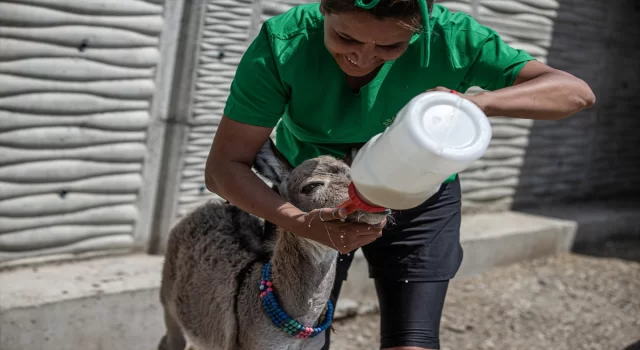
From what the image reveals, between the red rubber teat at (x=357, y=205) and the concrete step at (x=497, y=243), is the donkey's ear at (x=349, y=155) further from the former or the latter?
the concrete step at (x=497, y=243)

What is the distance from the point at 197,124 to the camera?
5.05 m

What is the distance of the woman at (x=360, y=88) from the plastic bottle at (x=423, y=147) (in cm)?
28

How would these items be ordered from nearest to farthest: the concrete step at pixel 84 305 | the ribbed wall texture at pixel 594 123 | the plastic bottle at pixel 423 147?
the plastic bottle at pixel 423 147, the concrete step at pixel 84 305, the ribbed wall texture at pixel 594 123

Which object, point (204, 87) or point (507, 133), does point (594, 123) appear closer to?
point (507, 133)

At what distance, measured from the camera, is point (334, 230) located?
8.34 ft

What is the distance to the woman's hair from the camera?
2402 mm

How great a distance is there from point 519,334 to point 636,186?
439 centimetres

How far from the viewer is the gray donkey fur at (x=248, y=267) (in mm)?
2941

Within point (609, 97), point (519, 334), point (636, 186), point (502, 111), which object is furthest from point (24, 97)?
point (636, 186)

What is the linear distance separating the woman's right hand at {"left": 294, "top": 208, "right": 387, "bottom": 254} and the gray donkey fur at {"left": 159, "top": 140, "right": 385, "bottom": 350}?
40 mm

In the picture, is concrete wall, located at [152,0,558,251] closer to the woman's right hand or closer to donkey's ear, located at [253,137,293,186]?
donkey's ear, located at [253,137,293,186]

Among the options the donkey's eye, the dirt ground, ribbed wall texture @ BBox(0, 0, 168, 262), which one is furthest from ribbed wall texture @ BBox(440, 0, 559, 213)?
the donkey's eye

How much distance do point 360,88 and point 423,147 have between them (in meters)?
0.86

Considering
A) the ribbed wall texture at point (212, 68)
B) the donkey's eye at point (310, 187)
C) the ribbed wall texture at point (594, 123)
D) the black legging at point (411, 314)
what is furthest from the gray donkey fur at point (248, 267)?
the ribbed wall texture at point (594, 123)
